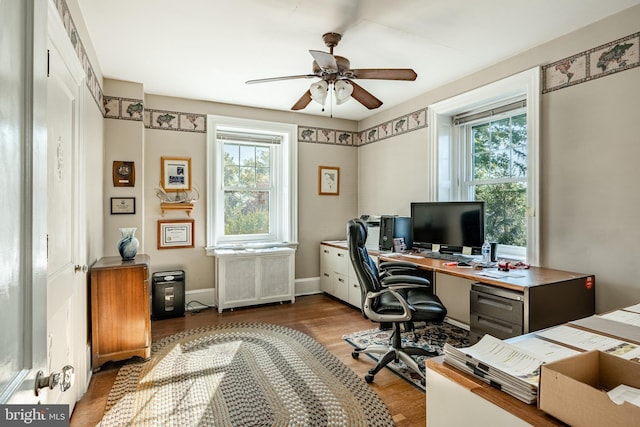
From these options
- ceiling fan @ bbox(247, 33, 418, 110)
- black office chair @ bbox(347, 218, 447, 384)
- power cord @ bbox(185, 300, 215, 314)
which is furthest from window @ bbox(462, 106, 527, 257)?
power cord @ bbox(185, 300, 215, 314)

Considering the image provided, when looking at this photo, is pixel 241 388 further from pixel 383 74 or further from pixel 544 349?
pixel 383 74

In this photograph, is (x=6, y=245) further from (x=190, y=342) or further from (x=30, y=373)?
(x=190, y=342)

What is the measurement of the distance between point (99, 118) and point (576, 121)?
400cm

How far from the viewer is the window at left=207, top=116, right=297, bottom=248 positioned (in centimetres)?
424

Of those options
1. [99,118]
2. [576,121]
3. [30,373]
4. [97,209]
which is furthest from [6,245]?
[576,121]

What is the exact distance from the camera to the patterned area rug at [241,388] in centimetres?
197

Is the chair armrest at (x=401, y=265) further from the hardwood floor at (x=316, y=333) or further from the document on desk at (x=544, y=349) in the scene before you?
the document on desk at (x=544, y=349)

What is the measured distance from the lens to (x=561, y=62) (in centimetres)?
261

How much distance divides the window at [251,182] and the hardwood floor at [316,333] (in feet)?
2.93

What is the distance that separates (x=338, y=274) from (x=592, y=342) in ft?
11.1

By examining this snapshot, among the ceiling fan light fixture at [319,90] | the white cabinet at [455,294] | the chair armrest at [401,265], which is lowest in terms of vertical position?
the white cabinet at [455,294]

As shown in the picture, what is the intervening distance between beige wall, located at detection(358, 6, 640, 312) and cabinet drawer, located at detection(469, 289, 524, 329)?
739 millimetres

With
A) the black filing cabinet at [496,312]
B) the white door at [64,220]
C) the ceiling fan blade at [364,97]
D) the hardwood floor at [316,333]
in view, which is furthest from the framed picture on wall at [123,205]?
the black filing cabinet at [496,312]

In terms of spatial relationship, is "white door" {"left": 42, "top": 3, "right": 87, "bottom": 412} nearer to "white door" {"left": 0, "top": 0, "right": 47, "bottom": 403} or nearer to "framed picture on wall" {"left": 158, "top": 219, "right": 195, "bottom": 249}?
"white door" {"left": 0, "top": 0, "right": 47, "bottom": 403}
